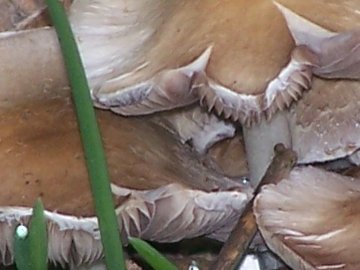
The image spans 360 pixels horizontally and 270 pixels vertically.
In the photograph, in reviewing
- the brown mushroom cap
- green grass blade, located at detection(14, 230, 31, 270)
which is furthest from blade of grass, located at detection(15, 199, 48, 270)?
the brown mushroom cap

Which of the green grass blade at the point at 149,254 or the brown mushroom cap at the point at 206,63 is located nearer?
the green grass blade at the point at 149,254

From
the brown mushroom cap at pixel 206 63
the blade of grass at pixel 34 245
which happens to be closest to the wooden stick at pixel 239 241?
the brown mushroom cap at pixel 206 63

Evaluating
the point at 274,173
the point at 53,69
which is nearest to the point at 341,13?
the point at 274,173

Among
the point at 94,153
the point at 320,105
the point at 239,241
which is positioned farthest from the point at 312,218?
the point at 94,153

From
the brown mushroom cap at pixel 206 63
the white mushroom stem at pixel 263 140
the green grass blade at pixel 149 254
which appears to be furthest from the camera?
the white mushroom stem at pixel 263 140

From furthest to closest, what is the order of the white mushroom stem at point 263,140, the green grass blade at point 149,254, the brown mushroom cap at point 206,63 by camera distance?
1. the white mushroom stem at point 263,140
2. the brown mushroom cap at point 206,63
3. the green grass blade at point 149,254

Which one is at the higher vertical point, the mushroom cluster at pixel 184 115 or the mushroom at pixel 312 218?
the mushroom cluster at pixel 184 115

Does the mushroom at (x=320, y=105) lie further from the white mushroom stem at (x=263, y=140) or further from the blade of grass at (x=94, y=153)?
the blade of grass at (x=94, y=153)

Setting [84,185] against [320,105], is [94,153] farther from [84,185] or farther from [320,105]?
[320,105]
